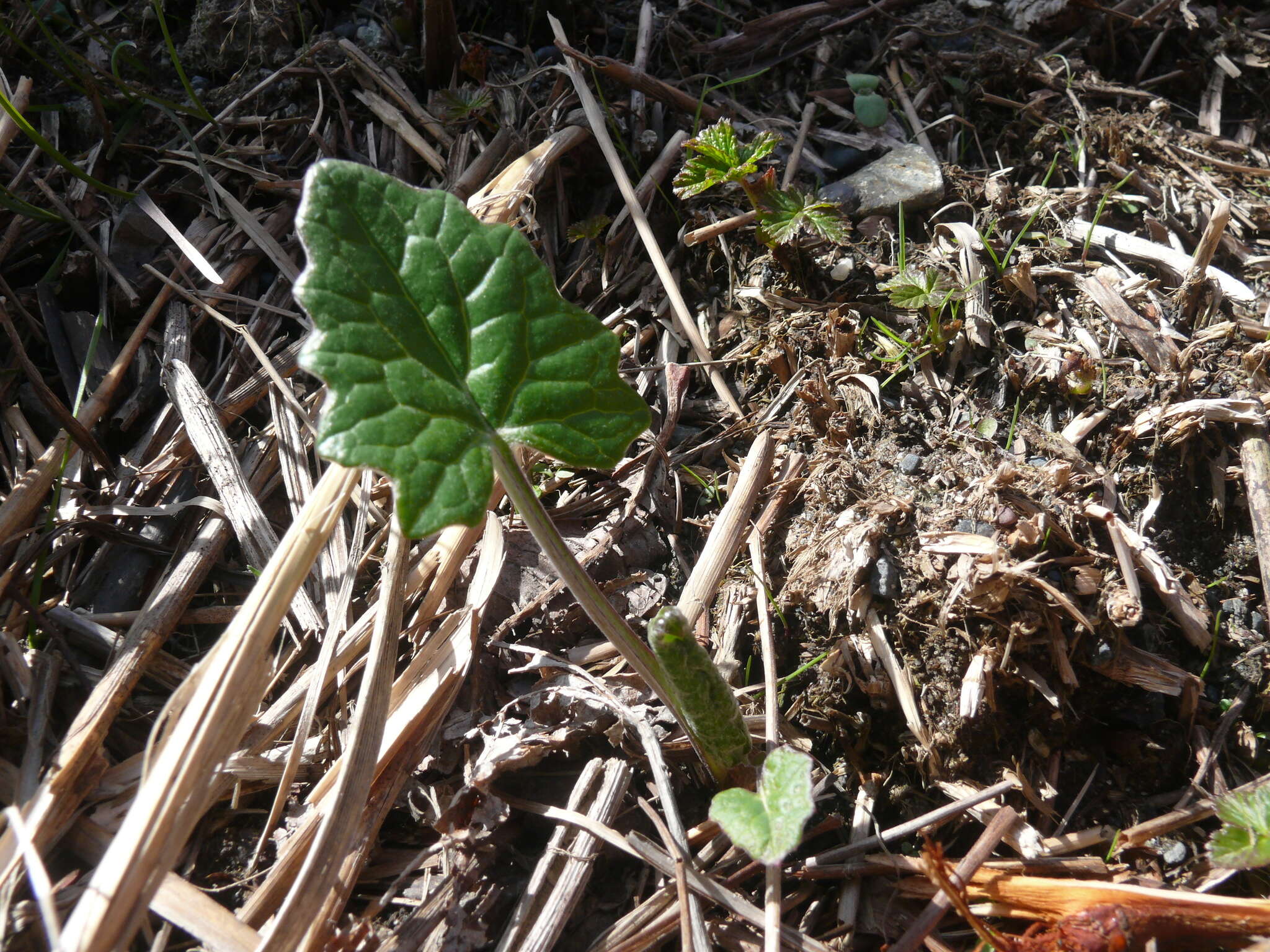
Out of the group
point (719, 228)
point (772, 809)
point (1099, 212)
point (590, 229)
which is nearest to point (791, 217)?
point (719, 228)

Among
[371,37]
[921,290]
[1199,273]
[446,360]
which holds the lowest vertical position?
[1199,273]

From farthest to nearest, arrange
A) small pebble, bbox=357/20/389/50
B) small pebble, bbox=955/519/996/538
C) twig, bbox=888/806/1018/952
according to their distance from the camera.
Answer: small pebble, bbox=357/20/389/50 → small pebble, bbox=955/519/996/538 → twig, bbox=888/806/1018/952

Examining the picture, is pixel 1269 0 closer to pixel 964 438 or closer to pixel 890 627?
pixel 964 438

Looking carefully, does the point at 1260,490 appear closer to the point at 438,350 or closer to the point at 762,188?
the point at 762,188

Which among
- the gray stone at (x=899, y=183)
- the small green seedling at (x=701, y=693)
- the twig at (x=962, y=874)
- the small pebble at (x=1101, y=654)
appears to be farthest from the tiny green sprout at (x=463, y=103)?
the twig at (x=962, y=874)

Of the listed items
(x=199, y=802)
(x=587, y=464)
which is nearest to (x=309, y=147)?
(x=587, y=464)

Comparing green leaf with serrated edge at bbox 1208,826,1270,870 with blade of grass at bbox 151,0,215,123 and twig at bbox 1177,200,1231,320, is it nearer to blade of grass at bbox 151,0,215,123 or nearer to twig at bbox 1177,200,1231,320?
twig at bbox 1177,200,1231,320

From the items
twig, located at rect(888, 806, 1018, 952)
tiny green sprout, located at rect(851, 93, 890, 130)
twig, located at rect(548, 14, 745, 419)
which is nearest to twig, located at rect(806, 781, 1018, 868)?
twig, located at rect(888, 806, 1018, 952)
